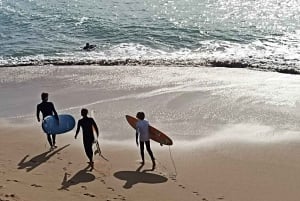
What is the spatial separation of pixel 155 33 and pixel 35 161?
19601 mm

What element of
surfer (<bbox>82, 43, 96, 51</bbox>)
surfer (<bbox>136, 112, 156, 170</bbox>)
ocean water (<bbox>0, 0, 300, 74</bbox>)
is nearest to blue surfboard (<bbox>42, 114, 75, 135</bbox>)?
surfer (<bbox>136, 112, 156, 170</bbox>)

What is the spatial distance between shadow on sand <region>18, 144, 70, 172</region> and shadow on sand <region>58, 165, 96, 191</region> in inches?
41.7

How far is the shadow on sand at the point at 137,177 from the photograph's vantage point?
11.8 meters

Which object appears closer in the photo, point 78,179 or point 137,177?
point 78,179

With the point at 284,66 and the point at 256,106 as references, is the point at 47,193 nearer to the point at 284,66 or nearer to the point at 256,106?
the point at 256,106

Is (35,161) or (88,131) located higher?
(88,131)

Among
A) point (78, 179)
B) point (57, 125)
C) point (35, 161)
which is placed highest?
point (57, 125)

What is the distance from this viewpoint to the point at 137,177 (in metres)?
12.1

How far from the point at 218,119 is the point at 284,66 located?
8.12 m

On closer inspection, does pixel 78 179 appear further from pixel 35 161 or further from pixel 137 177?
pixel 35 161

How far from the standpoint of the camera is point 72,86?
21.3m

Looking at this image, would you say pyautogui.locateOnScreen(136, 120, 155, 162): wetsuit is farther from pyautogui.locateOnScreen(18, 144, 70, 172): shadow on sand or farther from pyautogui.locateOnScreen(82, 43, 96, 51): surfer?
pyautogui.locateOnScreen(82, 43, 96, 51): surfer

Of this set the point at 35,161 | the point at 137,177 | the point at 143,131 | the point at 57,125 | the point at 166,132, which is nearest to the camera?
the point at 137,177

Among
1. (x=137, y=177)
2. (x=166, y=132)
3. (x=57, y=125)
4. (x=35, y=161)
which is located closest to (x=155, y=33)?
(x=166, y=132)
